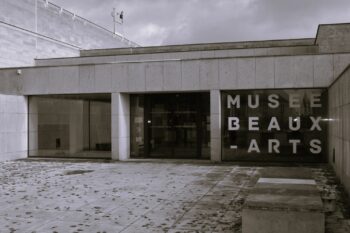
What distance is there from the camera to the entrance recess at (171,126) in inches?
778

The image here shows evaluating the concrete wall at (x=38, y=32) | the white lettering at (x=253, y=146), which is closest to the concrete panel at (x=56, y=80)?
the concrete wall at (x=38, y=32)

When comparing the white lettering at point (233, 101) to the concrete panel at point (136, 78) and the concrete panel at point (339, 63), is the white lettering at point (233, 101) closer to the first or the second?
the concrete panel at point (136, 78)

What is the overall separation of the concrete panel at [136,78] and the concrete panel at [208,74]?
2.68 m

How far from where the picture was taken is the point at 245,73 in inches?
714

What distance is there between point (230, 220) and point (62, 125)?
15.2 m

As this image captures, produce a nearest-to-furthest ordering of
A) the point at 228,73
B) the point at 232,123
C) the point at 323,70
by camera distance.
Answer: the point at 323,70 → the point at 228,73 → the point at 232,123

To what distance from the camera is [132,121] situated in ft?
68.2

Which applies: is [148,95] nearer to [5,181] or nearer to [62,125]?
[62,125]

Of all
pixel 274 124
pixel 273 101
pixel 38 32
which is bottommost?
pixel 274 124

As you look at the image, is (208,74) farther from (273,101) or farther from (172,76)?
(273,101)

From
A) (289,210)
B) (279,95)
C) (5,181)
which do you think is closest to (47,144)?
(5,181)

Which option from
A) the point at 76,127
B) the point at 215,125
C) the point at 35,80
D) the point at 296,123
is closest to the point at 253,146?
the point at 215,125

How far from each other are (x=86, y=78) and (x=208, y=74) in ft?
19.1

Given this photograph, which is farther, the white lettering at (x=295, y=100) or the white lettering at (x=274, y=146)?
the white lettering at (x=274, y=146)
